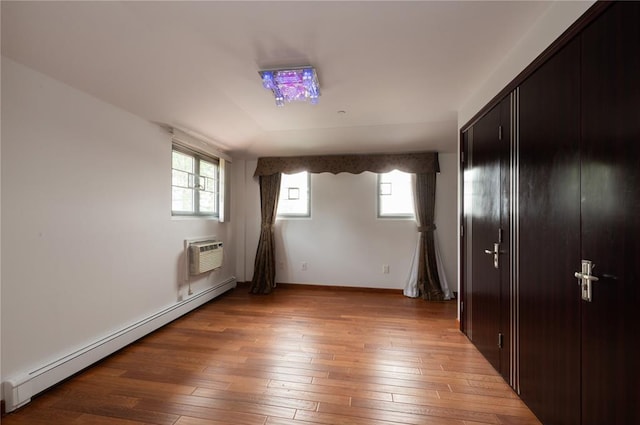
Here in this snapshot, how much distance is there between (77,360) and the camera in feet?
6.28

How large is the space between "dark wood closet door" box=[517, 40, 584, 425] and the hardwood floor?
1.15ft

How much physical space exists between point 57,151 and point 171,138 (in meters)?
1.17

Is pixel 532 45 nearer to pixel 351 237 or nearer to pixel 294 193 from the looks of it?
pixel 351 237

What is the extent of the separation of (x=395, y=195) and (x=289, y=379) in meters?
3.11

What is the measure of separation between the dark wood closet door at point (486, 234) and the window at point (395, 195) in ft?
5.22

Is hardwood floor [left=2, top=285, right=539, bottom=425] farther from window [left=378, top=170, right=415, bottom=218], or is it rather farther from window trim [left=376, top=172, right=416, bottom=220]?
window [left=378, top=170, right=415, bottom=218]

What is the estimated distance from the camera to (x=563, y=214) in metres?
1.31

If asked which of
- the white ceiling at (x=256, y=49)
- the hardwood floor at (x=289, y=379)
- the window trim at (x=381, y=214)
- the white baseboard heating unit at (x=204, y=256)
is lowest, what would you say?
the hardwood floor at (x=289, y=379)

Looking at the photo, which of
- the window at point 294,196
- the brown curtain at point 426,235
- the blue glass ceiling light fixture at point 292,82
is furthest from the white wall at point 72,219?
the brown curtain at point 426,235

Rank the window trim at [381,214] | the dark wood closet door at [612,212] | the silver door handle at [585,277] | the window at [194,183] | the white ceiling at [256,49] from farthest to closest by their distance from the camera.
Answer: the window trim at [381,214], the window at [194,183], the white ceiling at [256,49], the silver door handle at [585,277], the dark wood closet door at [612,212]

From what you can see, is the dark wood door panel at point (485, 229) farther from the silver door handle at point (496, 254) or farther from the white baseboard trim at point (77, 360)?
the white baseboard trim at point (77, 360)

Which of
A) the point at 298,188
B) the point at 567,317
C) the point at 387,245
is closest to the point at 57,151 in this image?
the point at 298,188

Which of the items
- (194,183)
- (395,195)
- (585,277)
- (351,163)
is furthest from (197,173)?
(585,277)

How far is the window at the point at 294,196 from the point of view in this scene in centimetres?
438
